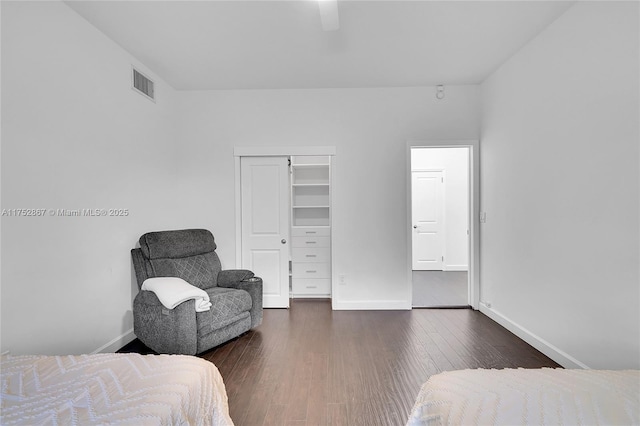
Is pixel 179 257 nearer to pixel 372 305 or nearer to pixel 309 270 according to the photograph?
pixel 309 270

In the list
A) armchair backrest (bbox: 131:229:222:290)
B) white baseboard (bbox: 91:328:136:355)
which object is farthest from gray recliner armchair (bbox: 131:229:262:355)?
white baseboard (bbox: 91:328:136:355)

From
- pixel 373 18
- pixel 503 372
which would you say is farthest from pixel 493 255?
pixel 373 18

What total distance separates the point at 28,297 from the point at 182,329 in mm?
983

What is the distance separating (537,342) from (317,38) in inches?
130

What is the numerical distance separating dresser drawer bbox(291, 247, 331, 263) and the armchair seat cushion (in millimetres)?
1451

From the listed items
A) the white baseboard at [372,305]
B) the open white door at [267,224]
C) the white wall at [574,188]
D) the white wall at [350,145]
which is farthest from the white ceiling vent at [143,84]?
the white wall at [574,188]

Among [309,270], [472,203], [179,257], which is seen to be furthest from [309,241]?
[472,203]

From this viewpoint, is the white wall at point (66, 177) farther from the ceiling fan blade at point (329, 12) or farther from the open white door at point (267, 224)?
the ceiling fan blade at point (329, 12)

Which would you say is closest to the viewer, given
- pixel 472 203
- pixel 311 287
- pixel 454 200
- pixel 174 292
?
pixel 174 292

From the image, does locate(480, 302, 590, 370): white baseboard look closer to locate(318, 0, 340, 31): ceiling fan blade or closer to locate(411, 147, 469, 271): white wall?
locate(411, 147, 469, 271): white wall

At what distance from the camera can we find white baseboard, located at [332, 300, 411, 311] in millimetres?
3775

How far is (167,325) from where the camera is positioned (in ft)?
7.98

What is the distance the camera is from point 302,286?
438cm

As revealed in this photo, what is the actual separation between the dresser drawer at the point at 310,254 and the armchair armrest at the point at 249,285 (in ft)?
3.91
